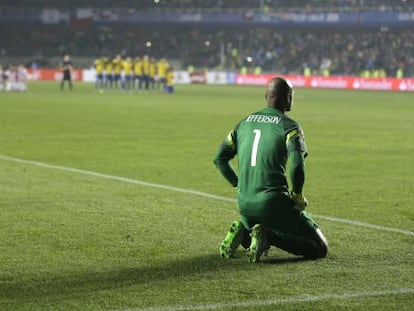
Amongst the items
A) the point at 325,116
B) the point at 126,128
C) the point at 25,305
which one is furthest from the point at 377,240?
the point at 325,116

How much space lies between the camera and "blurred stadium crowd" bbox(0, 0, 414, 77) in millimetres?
78688

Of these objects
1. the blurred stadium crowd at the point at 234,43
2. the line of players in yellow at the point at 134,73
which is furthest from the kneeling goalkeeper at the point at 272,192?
the blurred stadium crowd at the point at 234,43

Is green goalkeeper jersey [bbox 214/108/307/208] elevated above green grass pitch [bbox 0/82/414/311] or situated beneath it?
elevated above

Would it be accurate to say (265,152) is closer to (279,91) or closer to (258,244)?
(279,91)

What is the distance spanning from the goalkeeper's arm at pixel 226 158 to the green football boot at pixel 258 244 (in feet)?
2.30

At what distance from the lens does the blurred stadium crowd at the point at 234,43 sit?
7869cm

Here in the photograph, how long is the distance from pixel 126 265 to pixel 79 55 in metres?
83.6

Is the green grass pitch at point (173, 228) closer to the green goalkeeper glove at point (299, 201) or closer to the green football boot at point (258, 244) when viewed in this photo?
the green football boot at point (258, 244)

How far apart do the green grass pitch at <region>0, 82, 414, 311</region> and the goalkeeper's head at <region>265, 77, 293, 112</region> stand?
130 centimetres

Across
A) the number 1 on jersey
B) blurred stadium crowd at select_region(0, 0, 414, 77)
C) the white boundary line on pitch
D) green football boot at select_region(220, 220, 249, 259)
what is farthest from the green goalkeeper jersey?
blurred stadium crowd at select_region(0, 0, 414, 77)

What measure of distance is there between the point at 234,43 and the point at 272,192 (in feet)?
268

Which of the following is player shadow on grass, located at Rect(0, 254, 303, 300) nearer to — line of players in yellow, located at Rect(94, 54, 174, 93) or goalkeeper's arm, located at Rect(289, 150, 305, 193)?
goalkeeper's arm, located at Rect(289, 150, 305, 193)

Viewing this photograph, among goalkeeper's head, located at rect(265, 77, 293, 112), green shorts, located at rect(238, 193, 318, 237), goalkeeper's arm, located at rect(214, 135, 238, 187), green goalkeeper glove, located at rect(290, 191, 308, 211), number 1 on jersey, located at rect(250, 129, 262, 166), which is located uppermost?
goalkeeper's head, located at rect(265, 77, 293, 112)

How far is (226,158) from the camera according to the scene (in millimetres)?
9031
